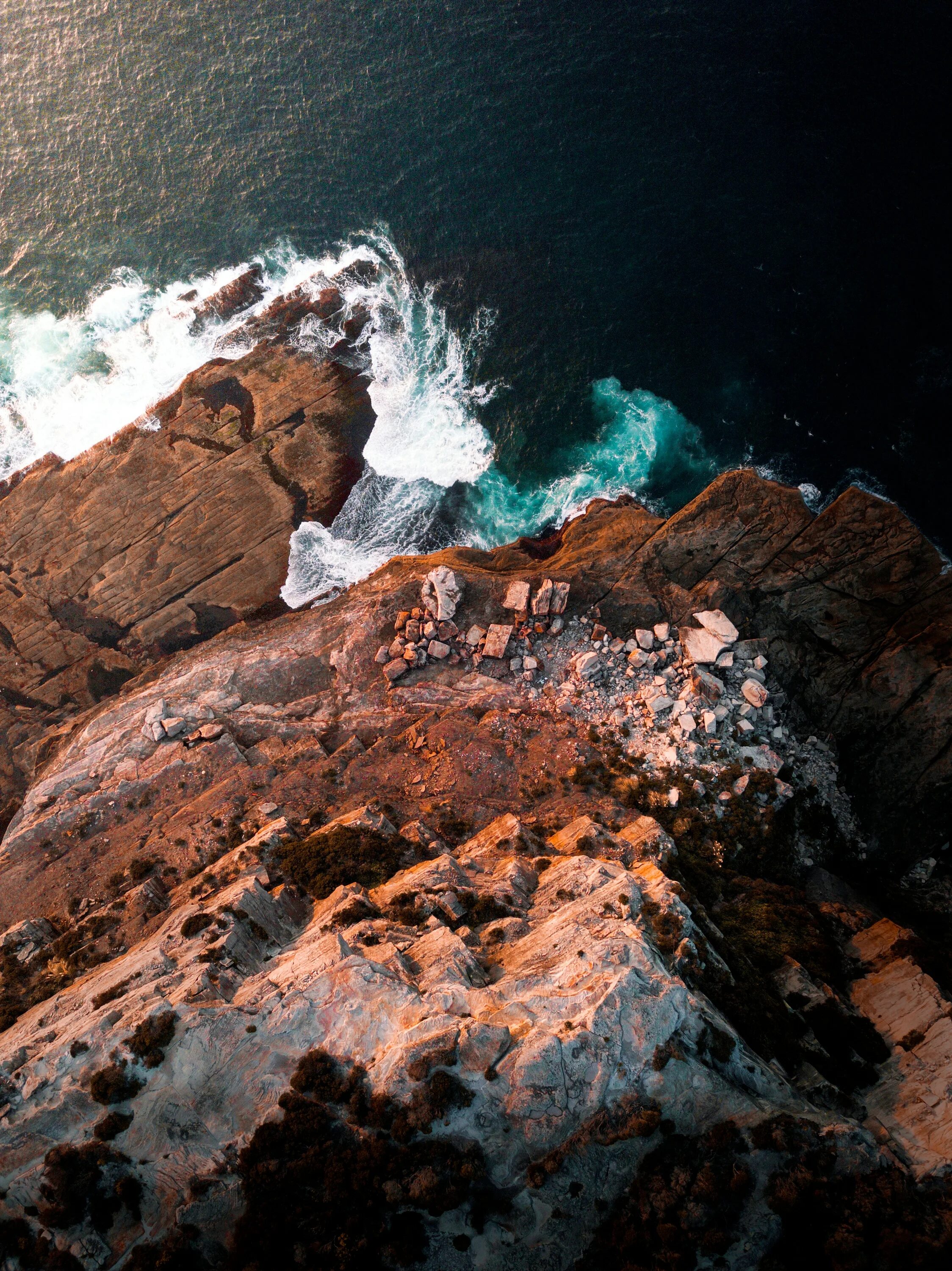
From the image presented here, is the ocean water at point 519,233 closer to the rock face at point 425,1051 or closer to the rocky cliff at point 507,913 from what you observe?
the rocky cliff at point 507,913

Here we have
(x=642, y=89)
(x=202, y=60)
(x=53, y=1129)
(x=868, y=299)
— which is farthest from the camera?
(x=202, y=60)

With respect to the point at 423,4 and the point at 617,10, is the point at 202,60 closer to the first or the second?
the point at 423,4

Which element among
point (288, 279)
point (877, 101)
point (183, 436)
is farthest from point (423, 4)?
point (183, 436)

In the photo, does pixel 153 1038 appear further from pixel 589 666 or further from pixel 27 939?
pixel 589 666

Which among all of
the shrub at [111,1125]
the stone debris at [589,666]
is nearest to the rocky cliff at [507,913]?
the shrub at [111,1125]

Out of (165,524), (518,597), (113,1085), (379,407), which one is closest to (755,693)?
(518,597)

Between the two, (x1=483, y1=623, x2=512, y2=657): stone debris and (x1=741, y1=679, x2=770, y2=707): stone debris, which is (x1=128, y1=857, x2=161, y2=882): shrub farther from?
(x1=741, y1=679, x2=770, y2=707): stone debris
